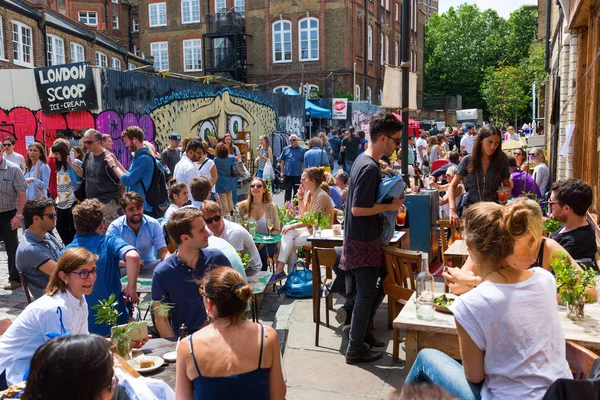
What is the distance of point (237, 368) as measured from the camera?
8.97ft

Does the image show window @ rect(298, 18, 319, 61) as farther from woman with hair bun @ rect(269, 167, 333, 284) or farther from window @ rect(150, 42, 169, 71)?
woman with hair bun @ rect(269, 167, 333, 284)

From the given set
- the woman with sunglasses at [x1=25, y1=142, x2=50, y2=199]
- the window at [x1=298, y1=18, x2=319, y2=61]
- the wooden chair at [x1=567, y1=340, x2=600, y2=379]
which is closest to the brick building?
the window at [x1=298, y1=18, x2=319, y2=61]

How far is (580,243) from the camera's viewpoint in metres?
4.27

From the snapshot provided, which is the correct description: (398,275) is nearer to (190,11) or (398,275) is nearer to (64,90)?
(64,90)

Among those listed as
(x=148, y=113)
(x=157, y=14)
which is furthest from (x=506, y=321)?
(x=157, y=14)

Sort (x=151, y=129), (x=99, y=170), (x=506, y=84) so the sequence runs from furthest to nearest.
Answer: (x=506, y=84) → (x=151, y=129) → (x=99, y=170)

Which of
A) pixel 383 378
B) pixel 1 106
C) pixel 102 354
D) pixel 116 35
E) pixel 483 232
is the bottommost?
pixel 383 378

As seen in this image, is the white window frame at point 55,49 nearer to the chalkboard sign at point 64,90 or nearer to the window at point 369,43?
the chalkboard sign at point 64,90

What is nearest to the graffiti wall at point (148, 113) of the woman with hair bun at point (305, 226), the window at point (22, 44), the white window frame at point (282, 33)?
the woman with hair bun at point (305, 226)

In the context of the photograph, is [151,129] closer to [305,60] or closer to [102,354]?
[102,354]

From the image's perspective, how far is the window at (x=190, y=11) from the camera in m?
40.8

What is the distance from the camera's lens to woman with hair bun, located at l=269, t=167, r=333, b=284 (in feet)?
24.0

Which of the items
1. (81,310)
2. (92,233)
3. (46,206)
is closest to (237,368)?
(81,310)

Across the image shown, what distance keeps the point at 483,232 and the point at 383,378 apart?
2406 millimetres
